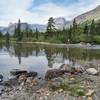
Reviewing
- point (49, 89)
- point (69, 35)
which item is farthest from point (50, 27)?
point (49, 89)

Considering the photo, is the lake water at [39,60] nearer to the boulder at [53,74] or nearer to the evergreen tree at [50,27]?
the boulder at [53,74]

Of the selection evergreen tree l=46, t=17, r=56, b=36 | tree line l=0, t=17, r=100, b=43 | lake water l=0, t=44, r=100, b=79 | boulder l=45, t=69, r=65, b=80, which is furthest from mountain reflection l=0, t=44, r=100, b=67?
evergreen tree l=46, t=17, r=56, b=36

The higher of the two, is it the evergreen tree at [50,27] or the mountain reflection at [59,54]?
the evergreen tree at [50,27]

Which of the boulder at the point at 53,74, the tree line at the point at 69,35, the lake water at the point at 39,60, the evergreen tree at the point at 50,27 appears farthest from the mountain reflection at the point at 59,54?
the evergreen tree at the point at 50,27

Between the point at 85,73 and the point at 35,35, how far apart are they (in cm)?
14065

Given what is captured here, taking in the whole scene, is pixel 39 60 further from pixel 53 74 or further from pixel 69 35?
pixel 69 35

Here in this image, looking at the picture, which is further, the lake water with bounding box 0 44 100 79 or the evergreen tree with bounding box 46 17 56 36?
the evergreen tree with bounding box 46 17 56 36

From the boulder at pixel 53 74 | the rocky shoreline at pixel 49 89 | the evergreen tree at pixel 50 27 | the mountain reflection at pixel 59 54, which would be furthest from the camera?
the evergreen tree at pixel 50 27

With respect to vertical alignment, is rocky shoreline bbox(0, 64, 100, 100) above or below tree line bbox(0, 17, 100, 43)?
below

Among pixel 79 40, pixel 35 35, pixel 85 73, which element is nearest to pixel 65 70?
pixel 85 73

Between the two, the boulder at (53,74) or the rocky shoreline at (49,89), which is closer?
the rocky shoreline at (49,89)

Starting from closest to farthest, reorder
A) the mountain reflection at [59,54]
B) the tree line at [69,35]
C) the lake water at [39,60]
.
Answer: the lake water at [39,60] → the mountain reflection at [59,54] → the tree line at [69,35]

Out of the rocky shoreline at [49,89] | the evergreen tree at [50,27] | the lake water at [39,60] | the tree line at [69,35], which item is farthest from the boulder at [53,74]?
the evergreen tree at [50,27]

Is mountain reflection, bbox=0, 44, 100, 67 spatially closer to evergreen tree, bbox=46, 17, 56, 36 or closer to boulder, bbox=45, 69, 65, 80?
boulder, bbox=45, 69, 65, 80
